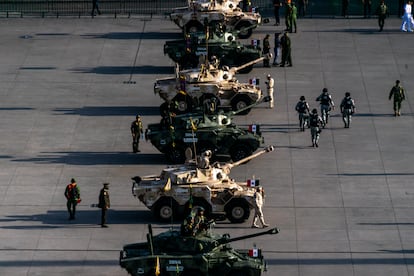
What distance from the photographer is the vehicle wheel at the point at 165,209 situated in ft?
177

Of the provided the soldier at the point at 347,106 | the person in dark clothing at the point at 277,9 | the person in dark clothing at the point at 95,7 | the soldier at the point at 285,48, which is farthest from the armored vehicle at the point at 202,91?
the person in dark clothing at the point at 95,7

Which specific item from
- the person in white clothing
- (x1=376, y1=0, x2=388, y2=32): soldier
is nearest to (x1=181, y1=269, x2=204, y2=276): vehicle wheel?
(x1=376, y1=0, x2=388, y2=32): soldier

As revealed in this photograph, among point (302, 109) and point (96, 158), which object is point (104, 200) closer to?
point (96, 158)

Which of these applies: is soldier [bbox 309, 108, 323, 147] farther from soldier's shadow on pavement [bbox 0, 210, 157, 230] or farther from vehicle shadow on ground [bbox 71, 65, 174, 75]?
vehicle shadow on ground [bbox 71, 65, 174, 75]

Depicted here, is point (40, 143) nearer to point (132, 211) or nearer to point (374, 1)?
point (132, 211)

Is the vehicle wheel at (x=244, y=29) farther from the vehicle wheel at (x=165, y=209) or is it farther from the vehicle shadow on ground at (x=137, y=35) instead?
the vehicle wheel at (x=165, y=209)

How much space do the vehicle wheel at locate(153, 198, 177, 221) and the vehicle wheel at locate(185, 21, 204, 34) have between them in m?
25.6

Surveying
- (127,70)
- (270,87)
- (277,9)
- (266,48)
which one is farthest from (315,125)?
(277,9)

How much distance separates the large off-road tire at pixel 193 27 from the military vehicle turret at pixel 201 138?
18.2 m

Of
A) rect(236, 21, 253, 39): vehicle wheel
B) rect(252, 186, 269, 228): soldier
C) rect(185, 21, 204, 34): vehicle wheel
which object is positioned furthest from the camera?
rect(185, 21, 204, 34): vehicle wheel

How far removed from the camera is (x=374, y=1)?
3462 inches

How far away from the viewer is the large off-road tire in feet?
258

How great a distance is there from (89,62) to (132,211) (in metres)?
21.6

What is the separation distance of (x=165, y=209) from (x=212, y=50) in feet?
65.7
